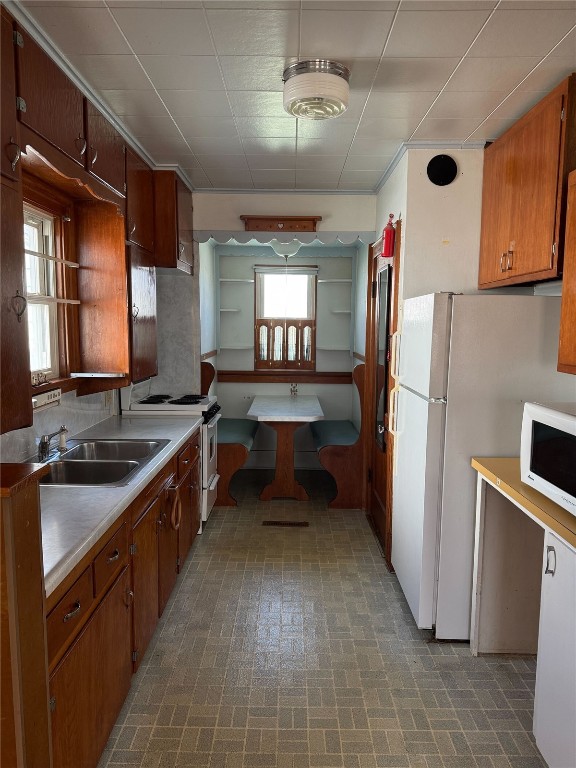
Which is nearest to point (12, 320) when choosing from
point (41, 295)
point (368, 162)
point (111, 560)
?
point (111, 560)

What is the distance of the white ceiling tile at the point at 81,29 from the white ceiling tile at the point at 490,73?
51.4 inches

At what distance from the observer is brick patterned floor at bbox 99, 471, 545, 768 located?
190cm

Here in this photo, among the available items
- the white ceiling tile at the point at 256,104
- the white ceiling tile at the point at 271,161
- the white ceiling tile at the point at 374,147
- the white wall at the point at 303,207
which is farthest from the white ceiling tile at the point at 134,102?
the white wall at the point at 303,207

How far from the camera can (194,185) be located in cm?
392

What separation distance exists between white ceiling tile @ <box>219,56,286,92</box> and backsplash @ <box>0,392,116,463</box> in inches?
66.6

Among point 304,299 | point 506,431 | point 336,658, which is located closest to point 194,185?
point 304,299

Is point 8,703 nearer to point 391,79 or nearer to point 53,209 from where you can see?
point 53,209

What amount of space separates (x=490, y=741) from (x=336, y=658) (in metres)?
0.73

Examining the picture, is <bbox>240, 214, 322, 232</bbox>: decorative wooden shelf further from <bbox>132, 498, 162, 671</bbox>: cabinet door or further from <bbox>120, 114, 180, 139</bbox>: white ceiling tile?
<bbox>132, 498, 162, 671</bbox>: cabinet door

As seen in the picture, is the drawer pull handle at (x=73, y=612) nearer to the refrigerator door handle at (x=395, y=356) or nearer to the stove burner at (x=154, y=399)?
the refrigerator door handle at (x=395, y=356)

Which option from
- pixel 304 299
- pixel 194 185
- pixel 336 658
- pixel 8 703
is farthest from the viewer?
pixel 304 299

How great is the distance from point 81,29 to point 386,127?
152 cm

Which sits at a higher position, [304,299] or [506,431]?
[304,299]

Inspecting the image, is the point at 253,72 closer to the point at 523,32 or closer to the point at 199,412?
the point at 523,32
